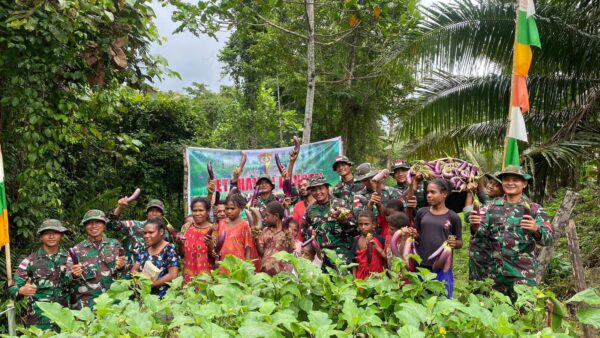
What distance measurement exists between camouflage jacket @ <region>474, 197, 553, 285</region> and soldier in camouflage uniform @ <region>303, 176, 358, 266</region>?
115cm

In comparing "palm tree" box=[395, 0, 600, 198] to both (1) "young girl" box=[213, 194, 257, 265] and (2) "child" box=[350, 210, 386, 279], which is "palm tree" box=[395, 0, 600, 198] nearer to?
(2) "child" box=[350, 210, 386, 279]

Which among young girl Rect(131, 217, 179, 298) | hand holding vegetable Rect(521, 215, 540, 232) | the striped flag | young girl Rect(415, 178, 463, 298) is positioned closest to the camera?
hand holding vegetable Rect(521, 215, 540, 232)

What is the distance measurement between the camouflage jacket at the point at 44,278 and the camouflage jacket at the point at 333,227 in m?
2.07

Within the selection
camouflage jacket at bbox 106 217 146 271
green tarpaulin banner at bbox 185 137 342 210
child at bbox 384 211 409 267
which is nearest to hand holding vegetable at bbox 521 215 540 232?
child at bbox 384 211 409 267

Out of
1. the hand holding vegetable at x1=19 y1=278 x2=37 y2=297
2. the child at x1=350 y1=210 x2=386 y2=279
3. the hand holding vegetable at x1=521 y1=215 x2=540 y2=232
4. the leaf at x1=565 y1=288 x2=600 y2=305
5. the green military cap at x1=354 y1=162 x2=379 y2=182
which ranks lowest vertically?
the hand holding vegetable at x1=19 y1=278 x2=37 y2=297

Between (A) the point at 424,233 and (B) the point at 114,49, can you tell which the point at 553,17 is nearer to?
(A) the point at 424,233

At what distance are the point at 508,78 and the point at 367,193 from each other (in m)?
4.09

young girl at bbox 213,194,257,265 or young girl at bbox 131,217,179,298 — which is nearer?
young girl at bbox 131,217,179,298

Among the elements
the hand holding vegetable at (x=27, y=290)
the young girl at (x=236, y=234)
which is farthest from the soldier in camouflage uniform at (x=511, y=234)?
the hand holding vegetable at (x=27, y=290)

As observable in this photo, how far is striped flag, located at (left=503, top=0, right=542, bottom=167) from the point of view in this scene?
16.9 feet

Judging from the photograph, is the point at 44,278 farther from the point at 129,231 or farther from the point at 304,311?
the point at 304,311

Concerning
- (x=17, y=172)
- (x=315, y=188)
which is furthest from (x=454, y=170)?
(x=17, y=172)

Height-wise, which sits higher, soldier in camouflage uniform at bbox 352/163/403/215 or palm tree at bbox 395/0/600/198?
palm tree at bbox 395/0/600/198

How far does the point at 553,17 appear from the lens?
23.3ft
